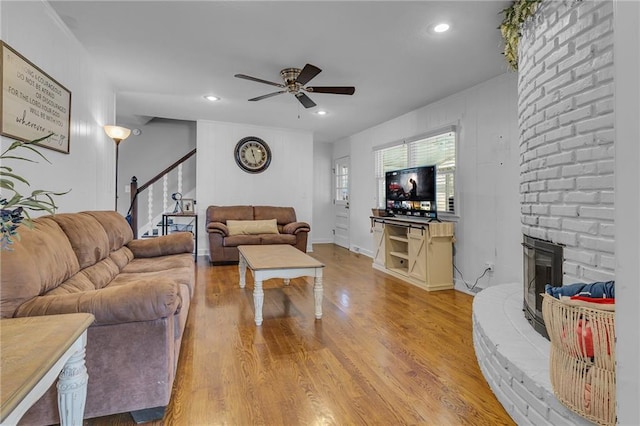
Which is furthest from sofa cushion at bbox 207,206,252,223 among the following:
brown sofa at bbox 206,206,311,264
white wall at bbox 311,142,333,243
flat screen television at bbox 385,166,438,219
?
flat screen television at bbox 385,166,438,219

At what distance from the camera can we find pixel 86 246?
7.15 ft

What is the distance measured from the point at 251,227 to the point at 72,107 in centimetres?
309

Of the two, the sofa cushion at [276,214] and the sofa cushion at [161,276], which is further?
the sofa cushion at [276,214]

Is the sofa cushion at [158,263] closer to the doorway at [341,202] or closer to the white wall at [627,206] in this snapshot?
the white wall at [627,206]

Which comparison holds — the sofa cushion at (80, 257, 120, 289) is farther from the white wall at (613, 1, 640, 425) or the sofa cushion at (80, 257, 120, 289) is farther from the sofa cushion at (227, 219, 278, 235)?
the sofa cushion at (227, 219, 278, 235)

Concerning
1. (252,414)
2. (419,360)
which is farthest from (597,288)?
(252,414)

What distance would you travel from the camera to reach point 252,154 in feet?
20.4

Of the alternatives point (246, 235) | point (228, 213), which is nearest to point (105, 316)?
point (246, 235)

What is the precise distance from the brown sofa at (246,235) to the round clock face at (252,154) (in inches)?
33.6

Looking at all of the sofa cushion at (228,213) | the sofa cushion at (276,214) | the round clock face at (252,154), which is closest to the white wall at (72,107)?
the sofa cushion at (228,213)

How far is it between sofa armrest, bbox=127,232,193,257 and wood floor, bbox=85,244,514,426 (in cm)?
57

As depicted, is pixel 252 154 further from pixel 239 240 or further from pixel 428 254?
pixel 428 254

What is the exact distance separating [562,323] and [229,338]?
2.14m

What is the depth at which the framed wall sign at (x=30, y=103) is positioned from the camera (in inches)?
74.8
